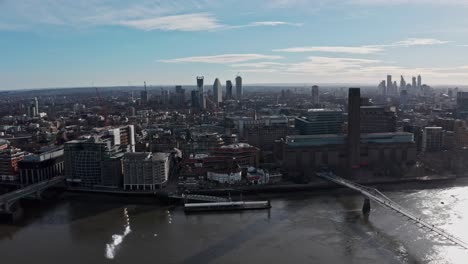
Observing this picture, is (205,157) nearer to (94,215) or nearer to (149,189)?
(149,189)

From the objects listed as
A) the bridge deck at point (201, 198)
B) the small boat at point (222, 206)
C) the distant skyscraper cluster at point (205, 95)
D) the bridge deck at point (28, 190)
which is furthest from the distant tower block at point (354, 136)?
the distant skyscraper cluster at point (205, 95)

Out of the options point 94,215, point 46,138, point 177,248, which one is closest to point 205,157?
point 94,215

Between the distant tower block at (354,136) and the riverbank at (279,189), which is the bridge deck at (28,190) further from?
the distant tower block at (354,136)

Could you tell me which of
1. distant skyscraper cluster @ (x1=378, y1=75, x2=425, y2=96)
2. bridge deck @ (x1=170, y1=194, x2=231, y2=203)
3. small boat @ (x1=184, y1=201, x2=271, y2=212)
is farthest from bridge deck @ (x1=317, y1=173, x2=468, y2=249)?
distant skyscraper cluster @ (x1=378, y1=75, x2=425, y2=96)

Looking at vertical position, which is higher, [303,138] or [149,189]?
[303,138]

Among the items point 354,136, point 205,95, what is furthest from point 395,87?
point 354,136

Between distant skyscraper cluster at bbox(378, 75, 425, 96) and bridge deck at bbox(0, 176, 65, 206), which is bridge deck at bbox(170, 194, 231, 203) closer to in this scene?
bridge deck at bbox(0, 176, 65, 206)

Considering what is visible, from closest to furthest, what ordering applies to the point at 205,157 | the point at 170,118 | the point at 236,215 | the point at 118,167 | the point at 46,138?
the point at 236,215, the point at 118,167, the point at 205,157, the point at 46,138, the point at 170,118

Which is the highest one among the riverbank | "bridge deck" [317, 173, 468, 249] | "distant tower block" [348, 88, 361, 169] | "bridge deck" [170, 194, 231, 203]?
"distant tower block" [348, 88, 361, 169]
